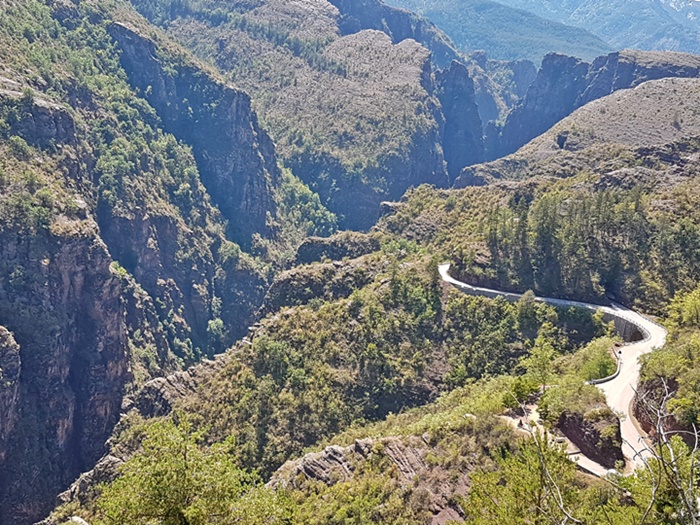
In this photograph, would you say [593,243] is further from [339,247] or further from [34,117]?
[34,117]

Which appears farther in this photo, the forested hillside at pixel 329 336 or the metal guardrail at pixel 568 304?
the metal guardrail at pixel 568 304

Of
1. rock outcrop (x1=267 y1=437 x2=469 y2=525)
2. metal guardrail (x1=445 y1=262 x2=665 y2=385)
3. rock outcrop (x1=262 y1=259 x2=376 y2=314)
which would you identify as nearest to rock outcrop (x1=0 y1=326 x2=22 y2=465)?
rock outcrop (x1=262 y1=259 x2=376 y2=314)

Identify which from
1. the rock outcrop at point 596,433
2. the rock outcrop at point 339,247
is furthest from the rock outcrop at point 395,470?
the rock outcrop at point 339,247

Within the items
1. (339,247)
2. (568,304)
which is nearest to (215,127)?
(339,247)

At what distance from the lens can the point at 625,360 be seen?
5241cm

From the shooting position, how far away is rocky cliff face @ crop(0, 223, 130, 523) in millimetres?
69938

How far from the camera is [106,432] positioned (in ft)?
265

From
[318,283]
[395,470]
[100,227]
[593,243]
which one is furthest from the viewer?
[100,227]

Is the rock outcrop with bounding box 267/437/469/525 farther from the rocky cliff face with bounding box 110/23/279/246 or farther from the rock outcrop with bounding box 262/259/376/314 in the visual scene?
the rocky cliff face with bounding box 110/23/279/246

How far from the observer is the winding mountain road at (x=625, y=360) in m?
37.6

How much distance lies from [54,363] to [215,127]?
345ft

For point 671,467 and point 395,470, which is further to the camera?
point 395,470

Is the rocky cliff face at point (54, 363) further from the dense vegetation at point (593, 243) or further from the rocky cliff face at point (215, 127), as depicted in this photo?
the rocky cliff face at point (215, 127)

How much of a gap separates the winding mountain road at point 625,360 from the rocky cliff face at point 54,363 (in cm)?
5550
